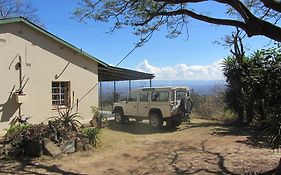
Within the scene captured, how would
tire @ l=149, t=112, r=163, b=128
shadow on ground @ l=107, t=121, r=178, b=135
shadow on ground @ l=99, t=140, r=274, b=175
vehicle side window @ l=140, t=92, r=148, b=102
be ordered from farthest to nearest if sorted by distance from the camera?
vehicle side window @ l=140, t=92, r=148, b=102 → tire @ l=149, t=112, r=163, b=128 → shadow on ground @ l=107, t=121, r=178, b=135 → shadow on ground @ l=99, t=140, r=274, b=175

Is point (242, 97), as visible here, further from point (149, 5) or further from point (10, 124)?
point (10, 124)

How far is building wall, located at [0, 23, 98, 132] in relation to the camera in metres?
13.1

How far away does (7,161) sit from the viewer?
403 inches

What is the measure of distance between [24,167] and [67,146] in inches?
79.9

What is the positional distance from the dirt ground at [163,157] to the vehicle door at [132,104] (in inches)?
116

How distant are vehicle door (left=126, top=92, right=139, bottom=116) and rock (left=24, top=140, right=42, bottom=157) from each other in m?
8.27

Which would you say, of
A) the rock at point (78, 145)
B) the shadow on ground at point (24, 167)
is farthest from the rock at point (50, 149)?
the rock at point (78, 145)

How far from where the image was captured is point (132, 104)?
61.8ft

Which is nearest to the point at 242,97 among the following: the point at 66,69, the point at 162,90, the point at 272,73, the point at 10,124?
the point at 272,73

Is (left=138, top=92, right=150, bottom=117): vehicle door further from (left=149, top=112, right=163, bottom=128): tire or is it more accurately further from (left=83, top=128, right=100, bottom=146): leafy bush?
(left=83, top=128, right=100, bottom=146): leafy bush

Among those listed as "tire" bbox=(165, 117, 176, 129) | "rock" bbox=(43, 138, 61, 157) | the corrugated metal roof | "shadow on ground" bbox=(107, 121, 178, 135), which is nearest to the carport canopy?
the corrugated metal roof

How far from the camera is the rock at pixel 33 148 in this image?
1079 centimetres

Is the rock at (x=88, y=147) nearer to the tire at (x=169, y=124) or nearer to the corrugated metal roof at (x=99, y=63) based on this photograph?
the corrugated metal roof at (x=99, y=63)

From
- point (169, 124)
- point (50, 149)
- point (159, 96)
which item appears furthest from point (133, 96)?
point (50, 149)
